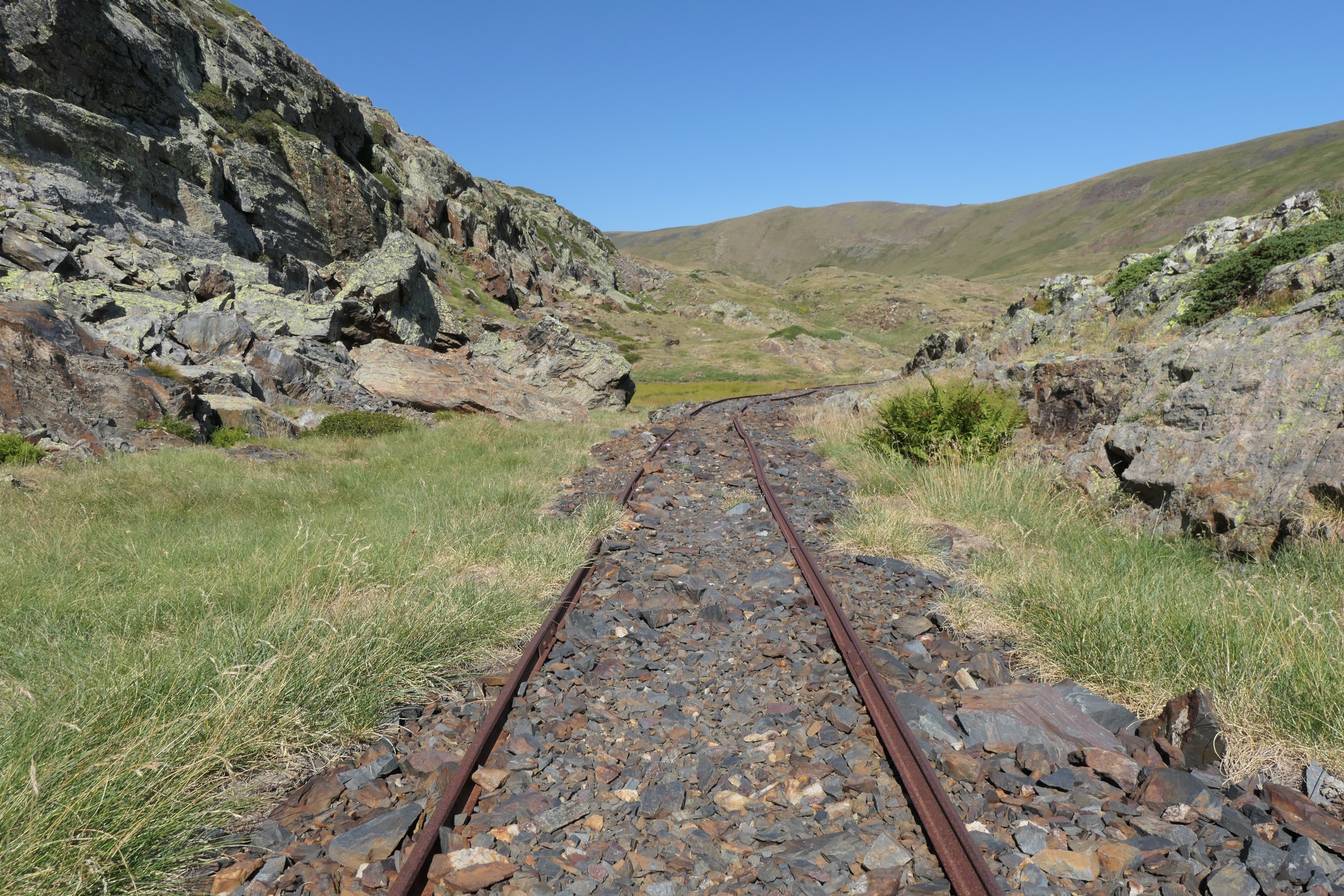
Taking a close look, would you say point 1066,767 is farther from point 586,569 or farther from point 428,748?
point 586,569

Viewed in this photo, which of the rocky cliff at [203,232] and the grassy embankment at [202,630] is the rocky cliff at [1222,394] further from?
the rocky cliff at [203,232]

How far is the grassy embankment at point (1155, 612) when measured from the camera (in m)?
3.78

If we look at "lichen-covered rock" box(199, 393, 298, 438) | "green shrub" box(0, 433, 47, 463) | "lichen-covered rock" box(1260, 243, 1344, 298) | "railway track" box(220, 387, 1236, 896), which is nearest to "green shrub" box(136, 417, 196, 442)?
"lichen-covered rock" box(199, 393, 298, 438)

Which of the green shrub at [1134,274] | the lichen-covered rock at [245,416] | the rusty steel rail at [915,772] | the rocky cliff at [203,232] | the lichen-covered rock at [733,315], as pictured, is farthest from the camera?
the lichen-covered rock at [733,315]

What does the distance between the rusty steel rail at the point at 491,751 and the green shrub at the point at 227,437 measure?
11858 mm

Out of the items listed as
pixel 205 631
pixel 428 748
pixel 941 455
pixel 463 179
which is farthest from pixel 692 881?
pixel 463 179

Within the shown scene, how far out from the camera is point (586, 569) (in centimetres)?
704

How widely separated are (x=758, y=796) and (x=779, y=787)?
0.43ft

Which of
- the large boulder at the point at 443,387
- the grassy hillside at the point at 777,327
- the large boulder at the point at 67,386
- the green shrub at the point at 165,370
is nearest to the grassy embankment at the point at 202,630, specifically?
the large boulder at the point at 67,386

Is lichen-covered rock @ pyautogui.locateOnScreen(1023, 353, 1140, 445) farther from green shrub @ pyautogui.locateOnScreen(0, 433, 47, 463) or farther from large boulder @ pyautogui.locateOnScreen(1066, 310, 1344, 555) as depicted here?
green shrub @ pyautogui.locateOnScreen(0, 433, 47, 463)

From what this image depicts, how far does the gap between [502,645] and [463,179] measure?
220ft

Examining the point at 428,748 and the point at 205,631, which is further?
the point at 205,631

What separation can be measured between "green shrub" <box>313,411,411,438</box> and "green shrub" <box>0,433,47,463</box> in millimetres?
5959

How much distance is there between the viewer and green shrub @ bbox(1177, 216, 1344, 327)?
34.3 feet
